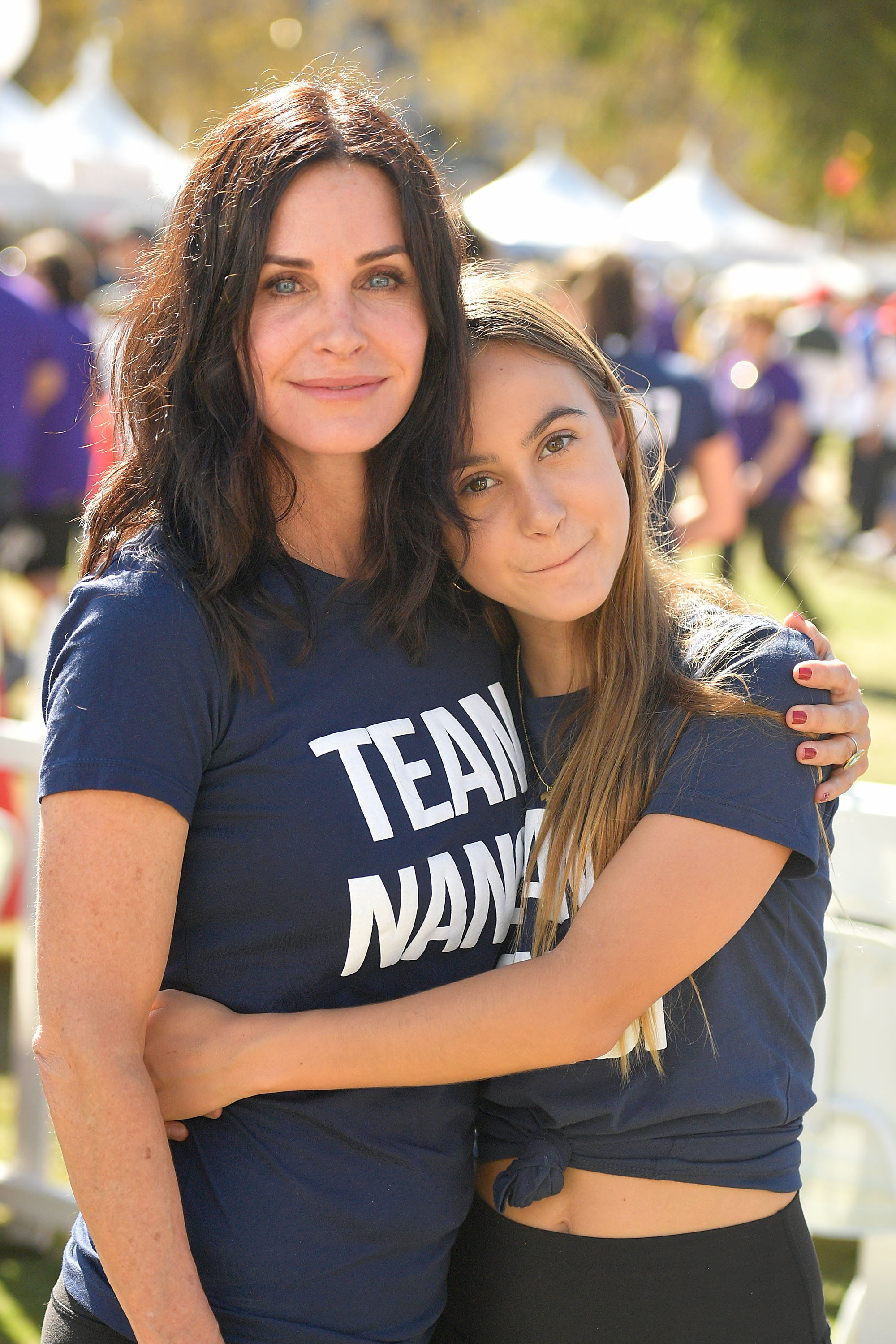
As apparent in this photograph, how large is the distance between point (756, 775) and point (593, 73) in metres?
36.5

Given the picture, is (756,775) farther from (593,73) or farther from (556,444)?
(593,73)

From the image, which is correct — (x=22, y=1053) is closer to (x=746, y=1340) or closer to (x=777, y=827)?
(x=746, y=1340)

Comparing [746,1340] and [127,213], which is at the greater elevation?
[127,213]

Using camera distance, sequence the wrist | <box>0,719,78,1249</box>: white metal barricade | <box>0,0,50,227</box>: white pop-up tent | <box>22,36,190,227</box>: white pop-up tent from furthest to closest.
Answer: <box>22,36,190,227</box>: white pop-up tent, <box>0,0,50,227</box>: white pop-up tent, <box>0,719,78,1249</box>: white metal barricade, the wrist

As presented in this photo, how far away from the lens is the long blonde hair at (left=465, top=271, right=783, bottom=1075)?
1647 mm

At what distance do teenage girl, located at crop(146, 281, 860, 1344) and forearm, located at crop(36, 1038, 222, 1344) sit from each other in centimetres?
11

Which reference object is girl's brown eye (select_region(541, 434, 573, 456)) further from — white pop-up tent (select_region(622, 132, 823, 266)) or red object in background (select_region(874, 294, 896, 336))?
white pop-up tent (select_region(622, 132, 823, 266))

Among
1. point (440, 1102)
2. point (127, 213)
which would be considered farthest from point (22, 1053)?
point (127, 213)

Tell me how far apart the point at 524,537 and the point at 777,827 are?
523 mm

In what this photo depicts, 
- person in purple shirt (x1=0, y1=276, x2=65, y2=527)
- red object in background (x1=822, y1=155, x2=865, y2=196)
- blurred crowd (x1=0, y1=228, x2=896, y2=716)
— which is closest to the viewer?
blurred crowd (x1=0, y1=228, x2=896, y2=716)

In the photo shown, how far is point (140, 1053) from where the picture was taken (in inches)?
56.2

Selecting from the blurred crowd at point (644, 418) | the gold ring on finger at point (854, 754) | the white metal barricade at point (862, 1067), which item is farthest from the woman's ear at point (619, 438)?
the white metal barricade at point (862, 1067)

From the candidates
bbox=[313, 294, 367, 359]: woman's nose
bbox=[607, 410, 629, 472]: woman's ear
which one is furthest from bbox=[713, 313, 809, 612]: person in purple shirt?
bbox=[313, 294, 367, 359]: woman's nose

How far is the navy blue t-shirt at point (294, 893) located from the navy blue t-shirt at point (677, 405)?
12.4 feet
